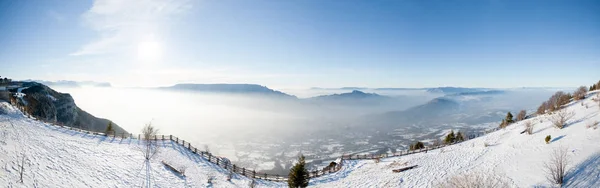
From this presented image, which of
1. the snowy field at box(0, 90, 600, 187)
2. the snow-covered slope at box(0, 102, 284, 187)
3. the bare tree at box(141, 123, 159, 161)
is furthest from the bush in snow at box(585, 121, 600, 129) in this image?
the bare tree at box(141, 123, 159, 161)

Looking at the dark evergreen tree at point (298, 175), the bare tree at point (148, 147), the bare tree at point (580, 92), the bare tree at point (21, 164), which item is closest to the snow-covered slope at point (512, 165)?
the dark evergreen tree at point (298, 175)

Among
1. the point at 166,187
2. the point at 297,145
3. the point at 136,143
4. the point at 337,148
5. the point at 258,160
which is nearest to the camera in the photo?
the point at 166,187

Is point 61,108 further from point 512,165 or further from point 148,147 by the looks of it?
point 512,165

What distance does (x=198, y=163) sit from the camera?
27062mm

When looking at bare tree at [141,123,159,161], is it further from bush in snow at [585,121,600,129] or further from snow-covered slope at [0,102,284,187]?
bush in snow at [585,121,600,129]

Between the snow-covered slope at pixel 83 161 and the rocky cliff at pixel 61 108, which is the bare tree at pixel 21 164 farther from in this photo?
the rocky cliff at pixel 61 108

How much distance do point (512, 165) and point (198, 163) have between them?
94.8 feet

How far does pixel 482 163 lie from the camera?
71.4 ft

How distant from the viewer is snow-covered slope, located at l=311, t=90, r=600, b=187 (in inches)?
584

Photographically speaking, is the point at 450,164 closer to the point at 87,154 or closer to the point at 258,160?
the point at 87,154

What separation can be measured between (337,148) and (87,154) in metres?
141

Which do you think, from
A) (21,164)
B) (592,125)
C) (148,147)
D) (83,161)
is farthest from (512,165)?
(21,164)

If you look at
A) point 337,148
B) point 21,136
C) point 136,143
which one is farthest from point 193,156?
point 337,148

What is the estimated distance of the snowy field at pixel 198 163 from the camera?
15.1 metres
